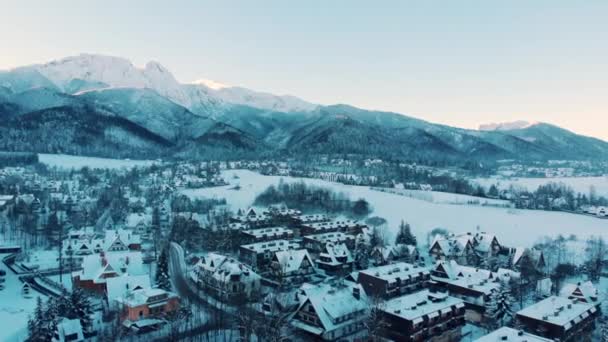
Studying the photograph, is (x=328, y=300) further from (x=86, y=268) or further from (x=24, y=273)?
(x=24, y=273)

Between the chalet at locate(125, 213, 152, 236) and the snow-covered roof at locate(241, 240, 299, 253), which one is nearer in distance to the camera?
the snow-covered roof at locate(241, 240, 299, 253)

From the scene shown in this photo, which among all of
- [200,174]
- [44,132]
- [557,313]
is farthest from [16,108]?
[557,313]

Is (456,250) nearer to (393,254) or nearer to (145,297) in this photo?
(393,254)

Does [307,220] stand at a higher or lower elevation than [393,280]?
higher

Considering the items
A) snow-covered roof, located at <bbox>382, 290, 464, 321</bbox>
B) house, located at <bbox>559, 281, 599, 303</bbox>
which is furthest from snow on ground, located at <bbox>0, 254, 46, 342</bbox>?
house, located at <bbox>559, 281, 599, 303</bbox>

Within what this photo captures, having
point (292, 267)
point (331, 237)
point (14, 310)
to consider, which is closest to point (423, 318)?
point (292, 267)

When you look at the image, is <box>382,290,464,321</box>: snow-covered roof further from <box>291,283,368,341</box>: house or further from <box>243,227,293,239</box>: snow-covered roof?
<box>243,227,293,239</box>: snow-covered roof

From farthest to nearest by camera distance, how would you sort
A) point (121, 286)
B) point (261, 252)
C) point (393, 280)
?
1. point (261, 252)
2. point (393, 280)
3. point (121, 286)
